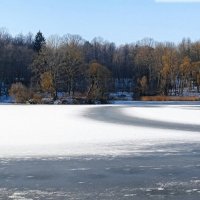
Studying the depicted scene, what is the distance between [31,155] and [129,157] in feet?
7.89

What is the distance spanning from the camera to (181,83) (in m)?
83.8

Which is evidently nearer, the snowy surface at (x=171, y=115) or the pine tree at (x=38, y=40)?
the snowy surface at (x=171, y=115)

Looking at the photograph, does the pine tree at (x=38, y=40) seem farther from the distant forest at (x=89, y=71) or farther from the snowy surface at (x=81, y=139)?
the snowy surface at (x=81, y=139)

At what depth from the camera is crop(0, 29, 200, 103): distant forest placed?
212ft

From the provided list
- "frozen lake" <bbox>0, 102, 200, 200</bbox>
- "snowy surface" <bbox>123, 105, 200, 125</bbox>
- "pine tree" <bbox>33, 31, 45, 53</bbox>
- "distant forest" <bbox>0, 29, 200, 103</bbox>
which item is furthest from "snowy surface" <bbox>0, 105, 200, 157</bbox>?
"pine tree" <bbox>33, 31, 45, 53</bbox>

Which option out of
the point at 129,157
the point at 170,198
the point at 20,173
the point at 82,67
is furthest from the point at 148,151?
the point at 82,67

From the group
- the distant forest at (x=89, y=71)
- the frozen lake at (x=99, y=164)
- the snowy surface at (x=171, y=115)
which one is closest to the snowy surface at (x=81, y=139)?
the frozen lake at (x=99, y=164)

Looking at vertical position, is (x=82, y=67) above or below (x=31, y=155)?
above

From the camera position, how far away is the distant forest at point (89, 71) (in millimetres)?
64750

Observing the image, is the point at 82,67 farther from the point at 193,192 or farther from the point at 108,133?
the point at 193,192

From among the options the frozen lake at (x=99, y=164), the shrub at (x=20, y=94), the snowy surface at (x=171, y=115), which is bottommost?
the frozen lake at (x=99, y=164)

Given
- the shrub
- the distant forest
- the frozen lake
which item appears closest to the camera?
the frozen lake

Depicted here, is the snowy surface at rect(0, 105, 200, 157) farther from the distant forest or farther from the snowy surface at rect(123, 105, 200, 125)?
the distant forest

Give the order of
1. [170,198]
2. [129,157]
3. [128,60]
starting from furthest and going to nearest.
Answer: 1. [128,60]
2. [129,157]
3. [170,198]
